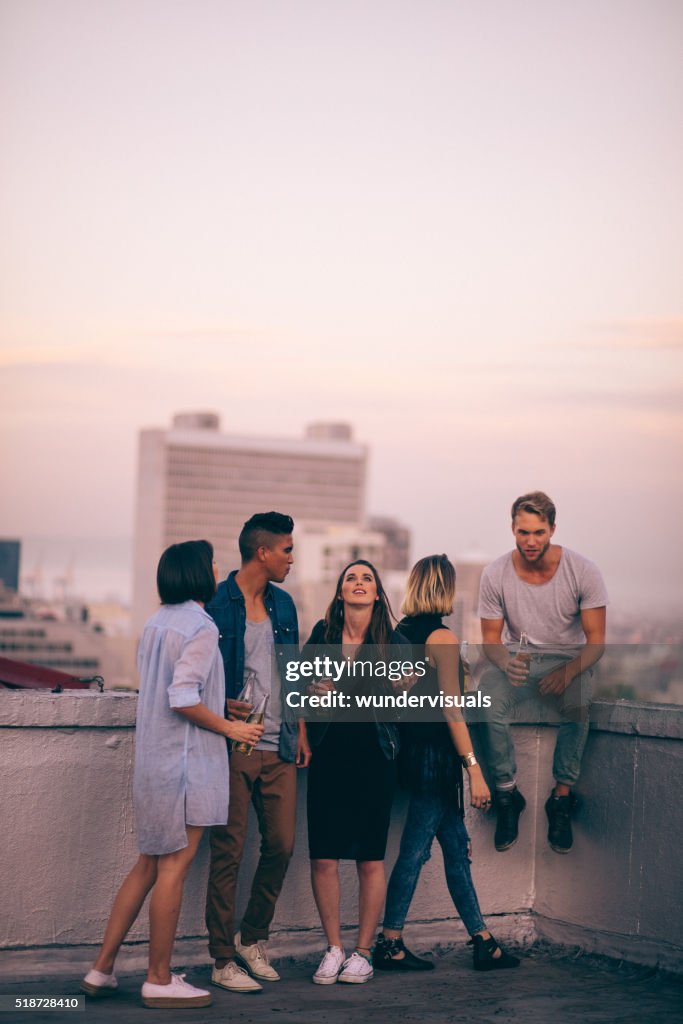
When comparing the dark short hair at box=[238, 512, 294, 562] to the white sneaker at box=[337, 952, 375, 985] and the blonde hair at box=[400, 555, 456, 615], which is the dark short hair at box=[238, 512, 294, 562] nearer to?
the blonde hair at box=[400, 555, 456, 615]

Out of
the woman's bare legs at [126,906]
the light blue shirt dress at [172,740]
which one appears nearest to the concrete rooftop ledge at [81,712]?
the light blue shirt dress at [172,740]

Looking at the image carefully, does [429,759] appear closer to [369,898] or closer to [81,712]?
[369,898]

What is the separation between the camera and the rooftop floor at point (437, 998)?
16.0 feet

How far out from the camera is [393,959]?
18.5 feet

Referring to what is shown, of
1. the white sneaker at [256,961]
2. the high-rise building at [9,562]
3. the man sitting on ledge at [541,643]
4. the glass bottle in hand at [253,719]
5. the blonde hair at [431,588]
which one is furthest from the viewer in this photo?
the high-rise building at [9,562]

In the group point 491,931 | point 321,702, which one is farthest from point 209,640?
point 491,931

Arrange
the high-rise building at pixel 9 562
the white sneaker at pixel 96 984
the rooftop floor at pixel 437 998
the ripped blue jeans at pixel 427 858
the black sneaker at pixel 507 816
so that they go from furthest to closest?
the high-rise building at pixel 9 562 → the black sneaker at pixel 507 816 → the ripped blue jeans at pixel 427 858 → the white sneaker at pixel 96 984 → the rooftop floor at pixel 437 998

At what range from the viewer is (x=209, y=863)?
5625 millimetres

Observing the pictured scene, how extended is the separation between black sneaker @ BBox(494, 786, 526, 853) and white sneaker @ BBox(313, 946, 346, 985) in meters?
0.99

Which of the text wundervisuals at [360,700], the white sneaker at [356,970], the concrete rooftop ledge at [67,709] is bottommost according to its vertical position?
the white sneaker at [356,970]

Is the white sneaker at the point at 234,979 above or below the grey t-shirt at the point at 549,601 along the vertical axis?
below

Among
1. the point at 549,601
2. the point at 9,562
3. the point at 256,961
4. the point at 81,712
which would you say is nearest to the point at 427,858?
the point at 256,961

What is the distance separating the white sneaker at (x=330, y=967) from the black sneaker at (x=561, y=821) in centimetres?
118

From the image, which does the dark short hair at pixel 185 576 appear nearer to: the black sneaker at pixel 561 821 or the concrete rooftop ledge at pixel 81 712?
the concrete rooftop ledge at pixel 81 712
